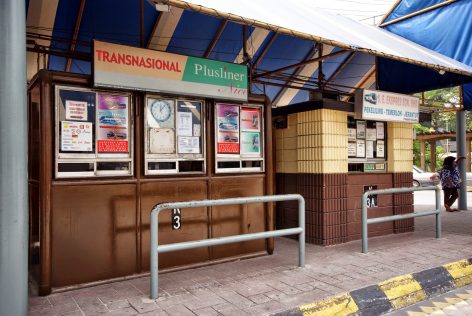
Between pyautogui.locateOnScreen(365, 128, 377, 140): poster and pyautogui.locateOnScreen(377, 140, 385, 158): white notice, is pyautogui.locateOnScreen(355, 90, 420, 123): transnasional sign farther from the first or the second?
pyautogui.locateOnScreen(377, 140, 385, 158): white notice

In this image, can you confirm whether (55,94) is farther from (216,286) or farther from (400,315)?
(400,315)

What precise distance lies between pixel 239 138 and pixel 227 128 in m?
0.23

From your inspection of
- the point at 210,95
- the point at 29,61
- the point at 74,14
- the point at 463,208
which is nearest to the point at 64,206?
the point at 210,95

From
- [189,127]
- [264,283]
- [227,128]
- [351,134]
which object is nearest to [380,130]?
[351,134]

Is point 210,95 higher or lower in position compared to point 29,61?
lower

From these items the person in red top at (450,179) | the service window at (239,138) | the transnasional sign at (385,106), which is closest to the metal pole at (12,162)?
the service window at (239,138)

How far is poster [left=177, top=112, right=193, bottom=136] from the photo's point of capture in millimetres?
4656

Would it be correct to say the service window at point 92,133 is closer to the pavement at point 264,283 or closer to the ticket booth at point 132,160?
the ticket booth at point 132,160

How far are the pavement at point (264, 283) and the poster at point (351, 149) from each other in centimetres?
148

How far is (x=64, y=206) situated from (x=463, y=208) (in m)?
10.1

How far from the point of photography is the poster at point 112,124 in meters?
4.16

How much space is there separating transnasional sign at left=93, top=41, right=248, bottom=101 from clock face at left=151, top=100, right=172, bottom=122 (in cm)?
22

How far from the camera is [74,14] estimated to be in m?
6.39

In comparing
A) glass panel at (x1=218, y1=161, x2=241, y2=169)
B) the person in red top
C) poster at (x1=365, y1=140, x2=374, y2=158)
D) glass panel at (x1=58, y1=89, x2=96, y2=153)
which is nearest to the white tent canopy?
glass panel at (x1=58, y1=89, x2=96, y2=153)
